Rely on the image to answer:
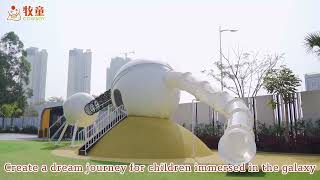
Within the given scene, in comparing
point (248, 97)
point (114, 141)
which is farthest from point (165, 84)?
point (248, 97)

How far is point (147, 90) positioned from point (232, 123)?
6539mm

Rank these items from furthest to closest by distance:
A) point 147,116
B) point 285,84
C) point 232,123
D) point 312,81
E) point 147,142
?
1. point 312,81
2. point 285,84
3. point 147,116
4. point 147,142
5. point 232,123

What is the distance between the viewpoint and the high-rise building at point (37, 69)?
88.2 m

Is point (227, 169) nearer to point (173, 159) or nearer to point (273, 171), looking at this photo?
point (273, 171)

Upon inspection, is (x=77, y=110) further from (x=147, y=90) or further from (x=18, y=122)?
(x=18, y=122)

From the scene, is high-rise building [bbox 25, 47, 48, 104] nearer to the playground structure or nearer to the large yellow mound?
the playground structure

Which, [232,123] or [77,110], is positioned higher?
[77,110]

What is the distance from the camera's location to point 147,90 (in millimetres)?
16203

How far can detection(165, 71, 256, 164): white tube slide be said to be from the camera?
9.95 meters

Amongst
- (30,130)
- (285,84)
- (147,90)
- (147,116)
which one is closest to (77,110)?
(147,116)

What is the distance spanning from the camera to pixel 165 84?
16547mm

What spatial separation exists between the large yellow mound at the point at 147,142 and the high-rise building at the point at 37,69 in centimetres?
7634

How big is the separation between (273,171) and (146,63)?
29.6 feet

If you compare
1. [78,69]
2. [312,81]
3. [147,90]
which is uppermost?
[78,69]
